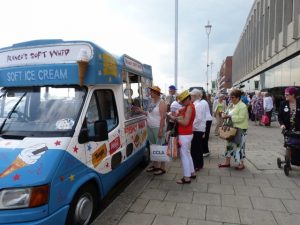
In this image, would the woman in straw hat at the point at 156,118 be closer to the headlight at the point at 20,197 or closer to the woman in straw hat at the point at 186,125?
the woman in straw hat at the point at 186,125

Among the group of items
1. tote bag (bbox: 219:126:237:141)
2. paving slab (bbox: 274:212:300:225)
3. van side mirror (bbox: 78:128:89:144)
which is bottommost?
paving slab (bbox: 274:212:300:225)

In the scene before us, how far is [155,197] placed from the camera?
16.8ft

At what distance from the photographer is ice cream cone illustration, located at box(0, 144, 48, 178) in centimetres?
317

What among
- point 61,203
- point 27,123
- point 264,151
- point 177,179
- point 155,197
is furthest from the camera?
point 264,151

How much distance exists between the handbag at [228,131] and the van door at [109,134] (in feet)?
8.36

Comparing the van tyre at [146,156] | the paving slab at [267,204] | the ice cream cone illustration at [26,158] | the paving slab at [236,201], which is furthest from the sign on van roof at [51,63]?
the van tyre at [146,156]

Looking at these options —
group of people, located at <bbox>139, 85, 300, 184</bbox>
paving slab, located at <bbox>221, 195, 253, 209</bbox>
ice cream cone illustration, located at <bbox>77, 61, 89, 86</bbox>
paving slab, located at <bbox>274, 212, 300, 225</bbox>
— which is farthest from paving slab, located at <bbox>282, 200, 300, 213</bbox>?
ice cream cone illustration, located at <bbox>77, 61, 89, 86</bbox>

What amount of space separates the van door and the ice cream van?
14 millimetres

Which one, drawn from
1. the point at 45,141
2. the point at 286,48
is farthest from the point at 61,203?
the point at 286,48

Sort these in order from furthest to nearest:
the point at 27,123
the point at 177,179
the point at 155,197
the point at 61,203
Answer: the point at 177,179 < the point at 155,197 < the point at 27,123 < the point at 61,203

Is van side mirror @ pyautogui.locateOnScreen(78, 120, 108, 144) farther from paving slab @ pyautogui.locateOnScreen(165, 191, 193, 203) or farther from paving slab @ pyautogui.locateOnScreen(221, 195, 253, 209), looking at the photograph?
paving slab @ pyautogui.locateOnScreen(221, 195, 253, 209)

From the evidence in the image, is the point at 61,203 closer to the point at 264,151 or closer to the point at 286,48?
the point at 264,151

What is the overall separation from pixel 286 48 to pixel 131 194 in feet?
69.2

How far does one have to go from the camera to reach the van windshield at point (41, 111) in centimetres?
378
